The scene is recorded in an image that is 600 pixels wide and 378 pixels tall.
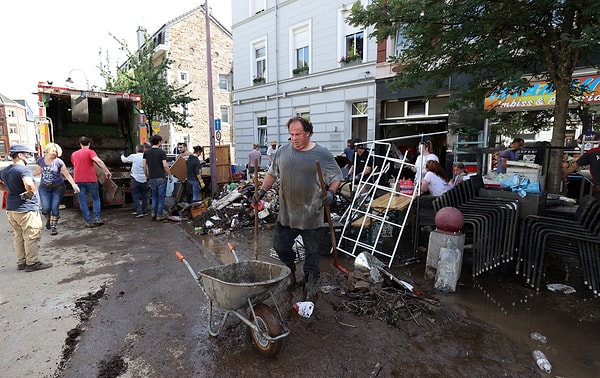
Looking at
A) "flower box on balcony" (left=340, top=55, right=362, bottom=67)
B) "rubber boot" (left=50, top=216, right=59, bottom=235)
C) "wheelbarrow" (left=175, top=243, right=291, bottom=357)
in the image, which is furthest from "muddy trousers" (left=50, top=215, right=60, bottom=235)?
"flower box on balcony" (left=340, top=55, right=362, bottom=67)

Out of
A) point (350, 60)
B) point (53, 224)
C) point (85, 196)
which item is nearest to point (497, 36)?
point (85, 196)

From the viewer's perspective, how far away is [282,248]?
3826 mm

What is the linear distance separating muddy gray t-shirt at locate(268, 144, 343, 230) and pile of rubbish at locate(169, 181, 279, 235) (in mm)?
3088

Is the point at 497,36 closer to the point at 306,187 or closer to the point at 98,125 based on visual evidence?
the point at 306,187

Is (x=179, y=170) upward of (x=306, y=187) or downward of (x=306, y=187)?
downward

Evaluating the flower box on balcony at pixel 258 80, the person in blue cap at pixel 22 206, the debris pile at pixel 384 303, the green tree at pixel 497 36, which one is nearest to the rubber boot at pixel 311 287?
the debris pile at pixel 384 303

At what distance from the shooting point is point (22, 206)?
14.9ft

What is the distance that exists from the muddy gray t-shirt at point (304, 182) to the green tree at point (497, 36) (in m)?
2.78

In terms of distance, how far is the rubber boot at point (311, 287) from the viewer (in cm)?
365

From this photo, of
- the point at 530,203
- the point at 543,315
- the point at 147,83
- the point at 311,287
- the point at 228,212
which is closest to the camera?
the point at 543,315

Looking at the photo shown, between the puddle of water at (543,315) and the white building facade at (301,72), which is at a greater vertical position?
the white building facade at (301,72)

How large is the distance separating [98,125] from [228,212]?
19.1ft

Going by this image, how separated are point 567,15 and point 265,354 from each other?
5559 mm

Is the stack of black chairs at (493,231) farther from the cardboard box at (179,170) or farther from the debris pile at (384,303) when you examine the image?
the cardboard box at (179,170)
